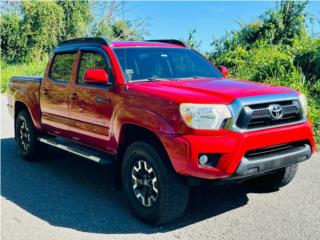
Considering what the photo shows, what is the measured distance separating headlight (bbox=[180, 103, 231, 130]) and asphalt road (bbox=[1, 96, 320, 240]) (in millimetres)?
1083

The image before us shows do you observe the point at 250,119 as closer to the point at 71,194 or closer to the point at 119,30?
the point at 71,194

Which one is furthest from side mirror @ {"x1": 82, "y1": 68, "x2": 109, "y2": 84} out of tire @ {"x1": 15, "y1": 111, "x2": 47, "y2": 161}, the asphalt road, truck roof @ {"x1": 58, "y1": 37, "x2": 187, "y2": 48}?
tire @ {"x1": 15, "y1": 111, "x2": 47, "y2": 161}

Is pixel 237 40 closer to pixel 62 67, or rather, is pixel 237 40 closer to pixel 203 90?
pixel 62 67

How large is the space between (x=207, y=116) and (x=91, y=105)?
180 cm

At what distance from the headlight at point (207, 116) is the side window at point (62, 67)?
2.50 metres

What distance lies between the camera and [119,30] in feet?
112

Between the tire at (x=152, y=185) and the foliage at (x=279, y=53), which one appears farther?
the foliage at (x=279, y=53)

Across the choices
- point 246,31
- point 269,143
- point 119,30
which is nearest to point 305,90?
point 269,143

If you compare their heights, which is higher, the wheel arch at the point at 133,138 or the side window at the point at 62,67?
the side window at the point at 62,67

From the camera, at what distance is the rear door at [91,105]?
4809 mm

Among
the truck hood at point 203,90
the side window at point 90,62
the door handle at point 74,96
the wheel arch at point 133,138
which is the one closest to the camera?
the truck hood at point 203,90

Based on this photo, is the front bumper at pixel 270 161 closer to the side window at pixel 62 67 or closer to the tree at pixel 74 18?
the side window at pixel 62 67

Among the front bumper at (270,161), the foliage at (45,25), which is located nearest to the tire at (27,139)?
the front bumper at (270,161)

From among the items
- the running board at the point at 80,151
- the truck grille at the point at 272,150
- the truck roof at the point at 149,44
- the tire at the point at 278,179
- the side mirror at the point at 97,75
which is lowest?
the tire at the point at 278,179
